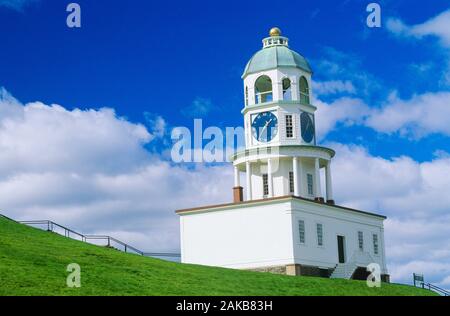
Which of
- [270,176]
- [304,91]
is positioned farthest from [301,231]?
[304,91]

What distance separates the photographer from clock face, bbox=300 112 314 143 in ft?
218

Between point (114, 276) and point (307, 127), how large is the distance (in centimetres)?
2684

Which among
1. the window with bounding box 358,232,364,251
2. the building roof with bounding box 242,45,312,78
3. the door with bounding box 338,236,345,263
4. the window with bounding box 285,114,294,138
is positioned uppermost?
the building roof with bounding box 242,45,312,78

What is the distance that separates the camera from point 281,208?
200 ft

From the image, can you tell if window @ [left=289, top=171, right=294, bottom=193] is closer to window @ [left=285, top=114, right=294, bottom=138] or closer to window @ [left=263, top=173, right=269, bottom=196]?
window @ [left=263, top=173, right=269, bottom=196]

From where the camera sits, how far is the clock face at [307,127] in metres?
66.5

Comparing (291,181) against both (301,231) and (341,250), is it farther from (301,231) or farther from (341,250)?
(341,250)

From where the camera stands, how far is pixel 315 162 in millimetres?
66062

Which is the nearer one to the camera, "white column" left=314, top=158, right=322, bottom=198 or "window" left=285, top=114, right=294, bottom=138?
"white column" left=314, top=158, right=322, bottom=198

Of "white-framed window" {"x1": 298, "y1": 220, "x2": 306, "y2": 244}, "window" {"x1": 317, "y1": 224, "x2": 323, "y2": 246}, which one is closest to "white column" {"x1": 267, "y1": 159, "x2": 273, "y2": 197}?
"white-framed window" {"x1": 298, "y1": 220, "x2": 306, "y2": 244}

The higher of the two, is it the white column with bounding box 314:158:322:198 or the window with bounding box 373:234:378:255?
the white column with bounding box 314:158:322:198

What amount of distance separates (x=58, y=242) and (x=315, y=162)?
67.2ft

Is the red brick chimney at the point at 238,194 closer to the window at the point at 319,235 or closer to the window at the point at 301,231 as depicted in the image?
the window at the point at 301,231

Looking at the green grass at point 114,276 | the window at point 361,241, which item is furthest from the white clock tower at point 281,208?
the green grass at point 114,276
